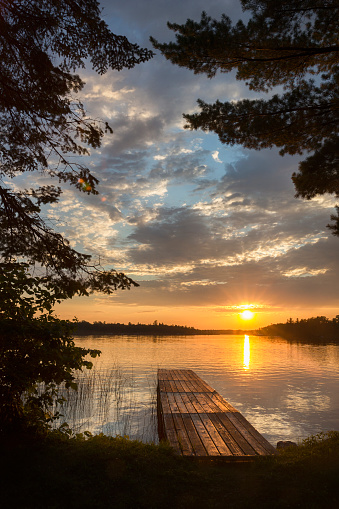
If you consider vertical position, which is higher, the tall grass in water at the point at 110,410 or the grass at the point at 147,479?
the grass at the point at 147,479

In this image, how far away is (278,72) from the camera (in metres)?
9.73

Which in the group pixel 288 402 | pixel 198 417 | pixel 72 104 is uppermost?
pixel 72 104

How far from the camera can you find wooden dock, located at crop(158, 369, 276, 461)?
7.32 meters

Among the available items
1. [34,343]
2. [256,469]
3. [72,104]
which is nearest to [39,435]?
[34,343]

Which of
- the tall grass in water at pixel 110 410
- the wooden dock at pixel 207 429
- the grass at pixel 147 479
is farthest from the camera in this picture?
the tall grass in water at pixel 110 410

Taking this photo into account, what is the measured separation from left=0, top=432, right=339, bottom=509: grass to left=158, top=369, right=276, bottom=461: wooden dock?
0.43 m

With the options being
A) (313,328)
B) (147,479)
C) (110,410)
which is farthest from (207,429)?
(313,328)

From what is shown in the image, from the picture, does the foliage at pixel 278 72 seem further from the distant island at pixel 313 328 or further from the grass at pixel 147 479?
the distant island at pixel 313 328

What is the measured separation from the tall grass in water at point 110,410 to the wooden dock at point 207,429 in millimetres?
1277

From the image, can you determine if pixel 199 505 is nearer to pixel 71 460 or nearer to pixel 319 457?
pixel 71 460

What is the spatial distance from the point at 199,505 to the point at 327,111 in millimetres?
9768

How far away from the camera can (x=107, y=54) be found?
28.1 ft

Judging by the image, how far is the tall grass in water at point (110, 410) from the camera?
480 inches

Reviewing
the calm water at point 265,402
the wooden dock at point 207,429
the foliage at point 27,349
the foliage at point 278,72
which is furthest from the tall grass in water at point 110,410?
the foliage at point 278,72
